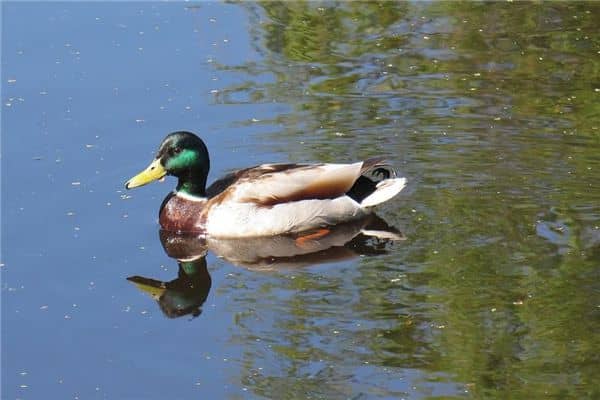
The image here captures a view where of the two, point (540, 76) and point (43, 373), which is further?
point (540, 76)

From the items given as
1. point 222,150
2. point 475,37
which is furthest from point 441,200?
point 475,37

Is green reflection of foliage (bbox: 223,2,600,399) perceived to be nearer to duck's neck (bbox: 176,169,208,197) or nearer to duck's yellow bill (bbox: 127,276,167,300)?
duck's yellow bill (bbox: 127,276,167,300)

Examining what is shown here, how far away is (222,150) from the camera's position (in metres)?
12.2

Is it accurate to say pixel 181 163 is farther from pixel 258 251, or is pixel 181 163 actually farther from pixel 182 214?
pixel 258 251

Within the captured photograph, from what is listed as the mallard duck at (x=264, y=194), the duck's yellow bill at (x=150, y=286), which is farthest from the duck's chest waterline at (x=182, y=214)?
the duck's yellow bill at (x=150, y=286)

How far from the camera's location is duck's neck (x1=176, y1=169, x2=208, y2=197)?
1123 cm

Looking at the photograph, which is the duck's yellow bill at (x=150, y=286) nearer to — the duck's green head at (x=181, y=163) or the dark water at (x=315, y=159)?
the dark water at (x=315, y=159)

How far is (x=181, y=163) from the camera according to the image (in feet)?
36.8

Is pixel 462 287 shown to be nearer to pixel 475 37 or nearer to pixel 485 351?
pixel 485 351

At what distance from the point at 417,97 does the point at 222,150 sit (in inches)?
81.9

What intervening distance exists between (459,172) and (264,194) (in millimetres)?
1660

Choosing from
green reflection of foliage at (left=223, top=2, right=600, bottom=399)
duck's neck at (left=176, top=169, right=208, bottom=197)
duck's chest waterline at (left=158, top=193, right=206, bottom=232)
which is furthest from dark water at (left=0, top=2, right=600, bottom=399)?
duck's neck at (left=176, top=169, right=208, bottom=197)

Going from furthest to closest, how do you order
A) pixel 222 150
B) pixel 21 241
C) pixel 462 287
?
pixel 222 150 < pixel 21 241 < pixel 462 287

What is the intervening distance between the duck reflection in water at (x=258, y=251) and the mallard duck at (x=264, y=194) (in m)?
0.08
